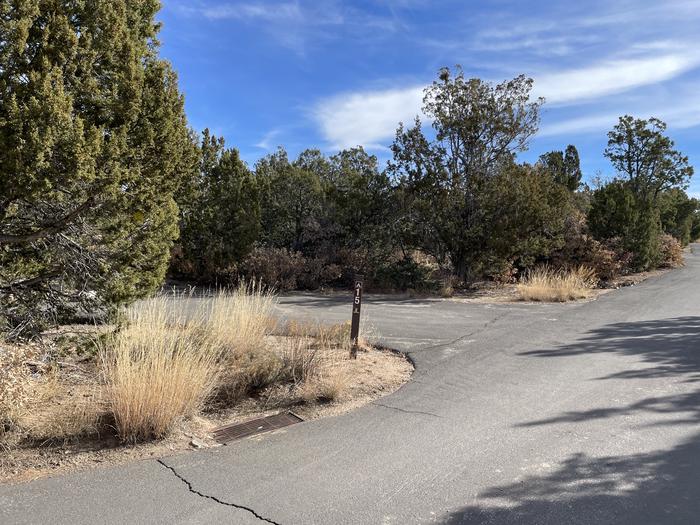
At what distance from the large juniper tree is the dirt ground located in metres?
1.14

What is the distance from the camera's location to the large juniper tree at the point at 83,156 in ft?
15.9

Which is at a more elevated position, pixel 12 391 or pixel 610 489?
pixel 12 391

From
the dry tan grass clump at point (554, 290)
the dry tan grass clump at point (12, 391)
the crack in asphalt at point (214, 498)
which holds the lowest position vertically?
the crack in asphalt at point (214, 498)

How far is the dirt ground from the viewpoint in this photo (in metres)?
4.23

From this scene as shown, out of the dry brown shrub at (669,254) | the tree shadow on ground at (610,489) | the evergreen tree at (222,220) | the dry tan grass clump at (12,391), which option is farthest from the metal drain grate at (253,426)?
the dry brown shrub at (669,254)

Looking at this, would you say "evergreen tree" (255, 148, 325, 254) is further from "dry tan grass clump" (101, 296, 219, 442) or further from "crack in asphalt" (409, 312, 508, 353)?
"dry tan grass clump" (101, 296, 219, 442)

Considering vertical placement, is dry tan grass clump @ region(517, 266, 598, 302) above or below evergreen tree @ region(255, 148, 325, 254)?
below

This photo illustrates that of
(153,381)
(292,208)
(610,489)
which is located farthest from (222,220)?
(610,489)

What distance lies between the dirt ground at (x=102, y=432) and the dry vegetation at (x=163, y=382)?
0.01 metres

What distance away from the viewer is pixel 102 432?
188 inches

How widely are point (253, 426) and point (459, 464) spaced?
207cm

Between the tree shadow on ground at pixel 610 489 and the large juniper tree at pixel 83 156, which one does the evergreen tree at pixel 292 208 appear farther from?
the tree shadow on ground at pixel 610 489

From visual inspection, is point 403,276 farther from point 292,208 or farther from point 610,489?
point 610,489

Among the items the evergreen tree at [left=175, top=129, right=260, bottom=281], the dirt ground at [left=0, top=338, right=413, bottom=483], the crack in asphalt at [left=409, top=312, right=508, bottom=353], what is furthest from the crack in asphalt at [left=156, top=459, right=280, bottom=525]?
the evergreen tree at [left=175, top=129, right=260, bottom=281]
